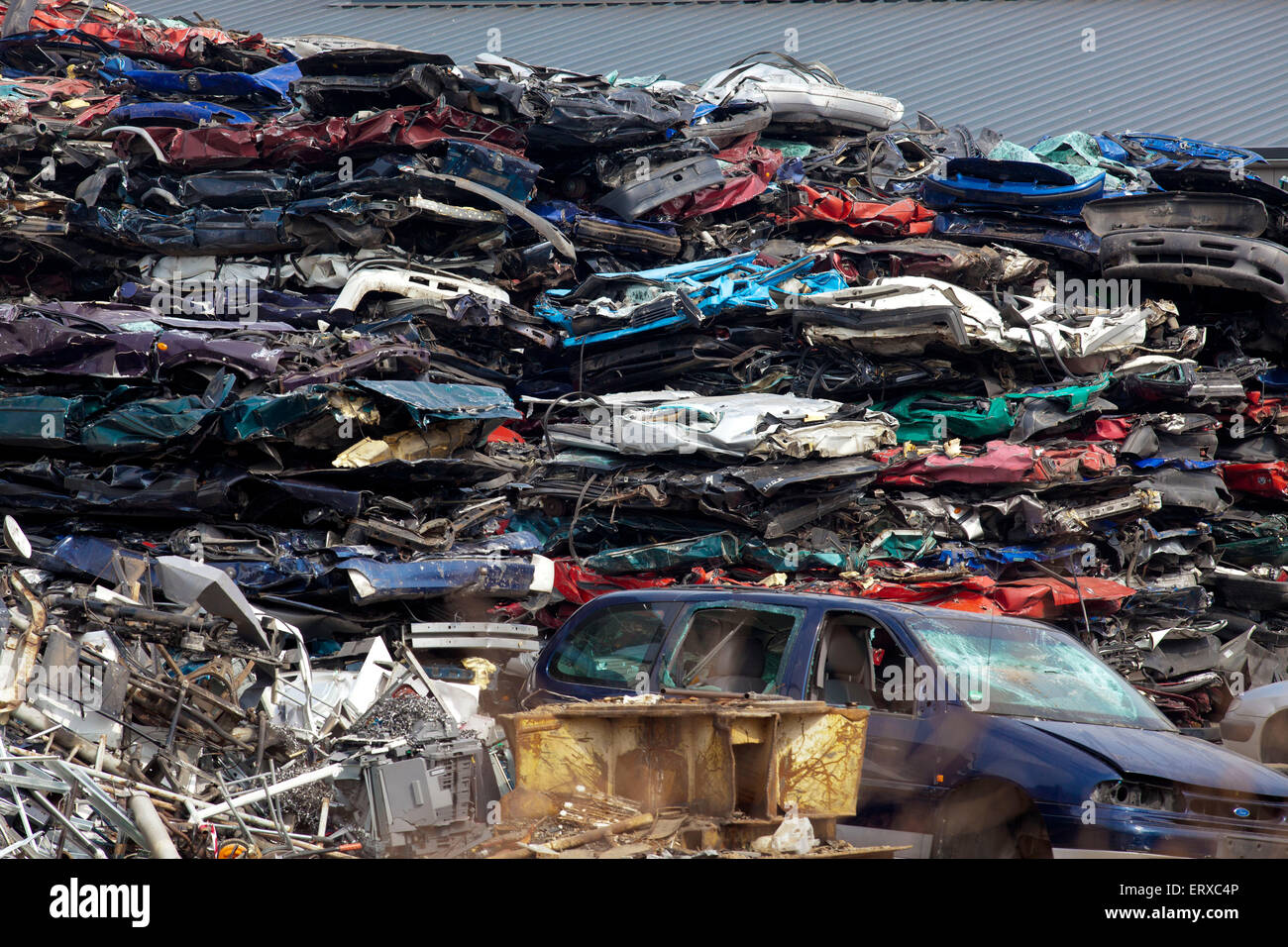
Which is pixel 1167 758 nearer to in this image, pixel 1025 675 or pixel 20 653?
pixel 1025 675

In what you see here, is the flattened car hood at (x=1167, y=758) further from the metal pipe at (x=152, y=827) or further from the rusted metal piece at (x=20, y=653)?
the rusted metal piece at (x=20, y=653)

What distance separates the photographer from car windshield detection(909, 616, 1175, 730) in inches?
229

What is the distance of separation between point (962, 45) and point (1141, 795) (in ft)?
72.4

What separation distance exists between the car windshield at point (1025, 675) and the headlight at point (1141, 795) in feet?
1.94

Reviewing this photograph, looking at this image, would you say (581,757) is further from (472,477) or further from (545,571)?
(472,477)

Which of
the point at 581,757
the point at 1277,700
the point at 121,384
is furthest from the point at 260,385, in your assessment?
the point at 1277,700

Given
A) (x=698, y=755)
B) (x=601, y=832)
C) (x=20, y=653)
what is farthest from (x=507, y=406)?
(x=601, y=832)

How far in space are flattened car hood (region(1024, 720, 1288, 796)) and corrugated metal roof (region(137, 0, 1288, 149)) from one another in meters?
17.6

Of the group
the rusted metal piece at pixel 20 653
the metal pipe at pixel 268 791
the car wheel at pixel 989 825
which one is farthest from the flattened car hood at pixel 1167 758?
the rusted metal piece at pixel 20 653

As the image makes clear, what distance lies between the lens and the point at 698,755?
18.0 ft

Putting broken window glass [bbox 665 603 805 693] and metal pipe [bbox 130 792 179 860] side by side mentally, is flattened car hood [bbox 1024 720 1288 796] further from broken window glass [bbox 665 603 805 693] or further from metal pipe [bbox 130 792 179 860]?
metal pipe [bbox 130 792 179 860]

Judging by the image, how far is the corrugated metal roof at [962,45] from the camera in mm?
21969

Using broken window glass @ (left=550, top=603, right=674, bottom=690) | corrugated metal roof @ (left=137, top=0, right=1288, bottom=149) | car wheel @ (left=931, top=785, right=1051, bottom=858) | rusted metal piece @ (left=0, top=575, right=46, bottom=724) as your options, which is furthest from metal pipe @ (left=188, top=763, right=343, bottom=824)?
corrugated metal roof @ (left=137, top=0, right=1288, bottom=149)

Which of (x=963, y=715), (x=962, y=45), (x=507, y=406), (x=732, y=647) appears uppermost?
(x=962, y=45)
